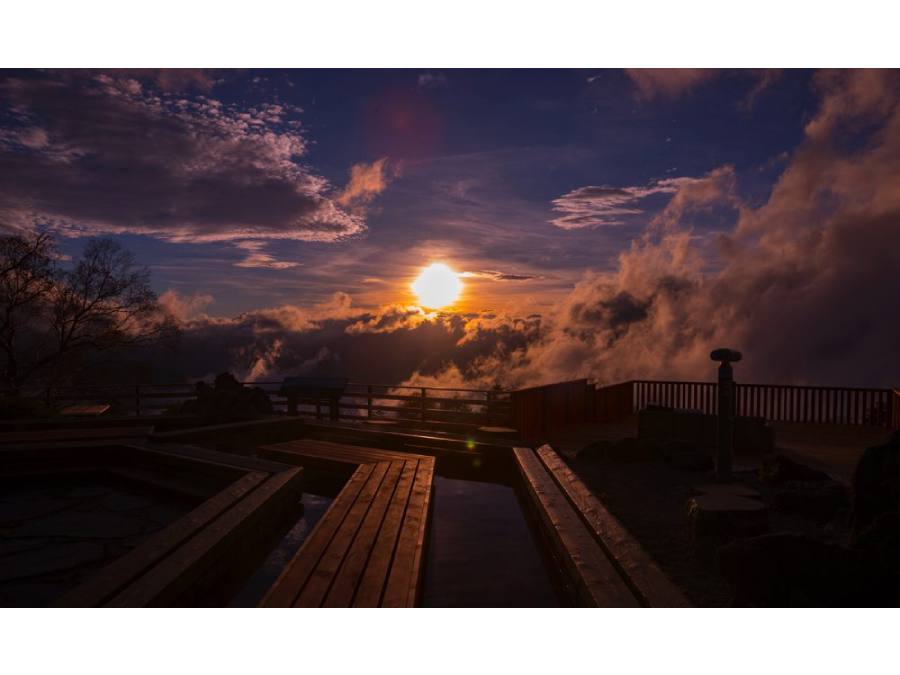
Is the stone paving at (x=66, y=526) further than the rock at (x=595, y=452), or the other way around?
the rock at (x=595, y=452)

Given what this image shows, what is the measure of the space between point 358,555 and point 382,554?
0.18m

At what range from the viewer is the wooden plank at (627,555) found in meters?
3.53

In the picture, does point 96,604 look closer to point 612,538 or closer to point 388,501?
point 388,501

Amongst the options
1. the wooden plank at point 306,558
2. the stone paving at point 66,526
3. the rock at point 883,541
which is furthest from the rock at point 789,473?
the stone paving at point 66,526

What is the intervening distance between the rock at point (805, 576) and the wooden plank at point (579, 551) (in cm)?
100

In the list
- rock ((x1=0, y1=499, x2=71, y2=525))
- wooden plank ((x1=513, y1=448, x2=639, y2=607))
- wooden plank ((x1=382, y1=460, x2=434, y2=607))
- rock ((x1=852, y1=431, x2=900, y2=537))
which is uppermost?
rock ((x1=852, y1=431, x2=900, y2=537))

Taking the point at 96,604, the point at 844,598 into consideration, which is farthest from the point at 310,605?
the point at 844,598

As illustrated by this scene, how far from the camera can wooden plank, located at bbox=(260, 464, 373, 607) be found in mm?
3619

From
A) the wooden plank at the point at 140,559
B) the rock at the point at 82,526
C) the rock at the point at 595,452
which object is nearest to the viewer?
the wooden plank at the point at 140,559

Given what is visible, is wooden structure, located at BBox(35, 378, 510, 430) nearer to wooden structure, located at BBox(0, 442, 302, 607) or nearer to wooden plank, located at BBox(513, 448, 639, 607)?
wooden plank, located at BBox(513, 448, 639, 607)

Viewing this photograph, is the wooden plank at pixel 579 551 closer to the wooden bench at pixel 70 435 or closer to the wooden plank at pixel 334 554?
the wooden plank at pixel 334 554

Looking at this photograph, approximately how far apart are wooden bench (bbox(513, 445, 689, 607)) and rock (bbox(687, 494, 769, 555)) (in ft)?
2.57

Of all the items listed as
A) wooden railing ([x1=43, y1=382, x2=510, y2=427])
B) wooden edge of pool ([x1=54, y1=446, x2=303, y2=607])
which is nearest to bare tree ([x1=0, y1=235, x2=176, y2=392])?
wooden railing ([x1=43, y1=382, x2=510, y2=427])

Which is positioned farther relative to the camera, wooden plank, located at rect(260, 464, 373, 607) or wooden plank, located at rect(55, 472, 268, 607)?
wooden plank, located at rect(260, 464, 373, 607)
